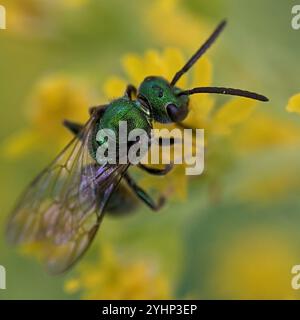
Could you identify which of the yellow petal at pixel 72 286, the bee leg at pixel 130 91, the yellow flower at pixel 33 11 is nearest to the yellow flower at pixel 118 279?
the yellow petal at pixel 72 286

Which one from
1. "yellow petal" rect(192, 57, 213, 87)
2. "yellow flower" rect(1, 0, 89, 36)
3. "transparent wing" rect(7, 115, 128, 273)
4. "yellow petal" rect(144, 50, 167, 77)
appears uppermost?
"yellow flower" rect(1, 0, 89, 36)

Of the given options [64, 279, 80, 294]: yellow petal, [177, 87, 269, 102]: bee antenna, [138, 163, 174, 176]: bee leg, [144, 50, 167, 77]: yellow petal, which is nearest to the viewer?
[177, 87, 269, 102]: bee antenna

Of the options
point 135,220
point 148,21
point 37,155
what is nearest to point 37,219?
point 135,220

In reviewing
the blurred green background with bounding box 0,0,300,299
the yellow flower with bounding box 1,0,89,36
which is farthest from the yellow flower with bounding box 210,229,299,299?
the yellow flower with bounding box 1,0,89,36

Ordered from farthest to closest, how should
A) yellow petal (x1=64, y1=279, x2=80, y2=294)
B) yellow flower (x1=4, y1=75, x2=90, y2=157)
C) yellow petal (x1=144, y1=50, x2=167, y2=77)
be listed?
yellow flower (x1=4, y1=75, x2=90, y2=157) → yellow petal (x1=64, y1=279, x2=80, y2=294) → yellow petal (x1=144, y1=50, x2=167, y2=77)

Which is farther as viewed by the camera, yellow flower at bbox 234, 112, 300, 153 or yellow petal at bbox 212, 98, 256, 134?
yellow flower at bbox 234, 112, 300, 153

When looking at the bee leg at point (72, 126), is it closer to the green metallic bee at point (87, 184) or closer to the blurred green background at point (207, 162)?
the green metallic bee at point (87, 184)

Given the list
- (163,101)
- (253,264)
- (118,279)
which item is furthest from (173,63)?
(253,264)

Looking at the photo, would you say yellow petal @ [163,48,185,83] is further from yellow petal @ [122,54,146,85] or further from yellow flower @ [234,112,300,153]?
yellow flower @ [234,112,300,153]
